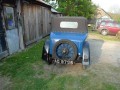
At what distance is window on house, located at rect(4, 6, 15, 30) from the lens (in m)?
8.21

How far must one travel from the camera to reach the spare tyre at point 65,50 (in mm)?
6285

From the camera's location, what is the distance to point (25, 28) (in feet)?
33.4

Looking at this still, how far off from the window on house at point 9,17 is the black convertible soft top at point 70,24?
2.47m

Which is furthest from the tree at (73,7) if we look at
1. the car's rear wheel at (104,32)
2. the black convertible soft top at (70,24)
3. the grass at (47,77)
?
the grass at (47,77)

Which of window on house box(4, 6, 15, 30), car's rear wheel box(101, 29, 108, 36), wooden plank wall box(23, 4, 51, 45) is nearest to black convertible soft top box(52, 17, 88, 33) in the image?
window on house box(4, 6, 15, 30)

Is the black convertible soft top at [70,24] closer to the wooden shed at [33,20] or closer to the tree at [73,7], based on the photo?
the wooden shed at [33,20]

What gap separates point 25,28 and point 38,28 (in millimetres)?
2924

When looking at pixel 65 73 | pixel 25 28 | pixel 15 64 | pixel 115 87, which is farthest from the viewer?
pixel 25 28

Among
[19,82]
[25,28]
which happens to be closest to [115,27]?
[25,28]

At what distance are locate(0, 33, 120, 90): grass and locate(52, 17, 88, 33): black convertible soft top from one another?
180 centimetres

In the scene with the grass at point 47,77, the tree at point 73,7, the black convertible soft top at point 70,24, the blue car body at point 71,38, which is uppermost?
the tree at point 73,7

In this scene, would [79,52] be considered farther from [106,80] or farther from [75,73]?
[106,80]

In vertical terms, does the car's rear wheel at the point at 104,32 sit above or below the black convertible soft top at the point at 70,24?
below

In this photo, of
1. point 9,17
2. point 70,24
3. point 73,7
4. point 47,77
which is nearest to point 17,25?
point 9,17
